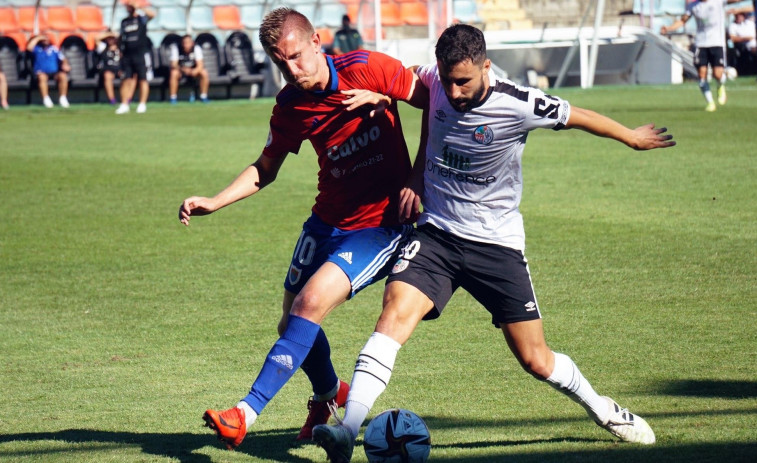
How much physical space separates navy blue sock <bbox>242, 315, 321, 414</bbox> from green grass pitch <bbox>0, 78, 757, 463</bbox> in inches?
15.2

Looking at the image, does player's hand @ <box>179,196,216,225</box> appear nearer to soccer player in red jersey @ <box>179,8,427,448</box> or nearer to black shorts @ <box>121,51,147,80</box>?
soccer player in red jersey @ <box>179,8,427,448</box>

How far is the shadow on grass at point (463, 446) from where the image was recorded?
4.43m

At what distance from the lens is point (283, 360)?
4516 mm

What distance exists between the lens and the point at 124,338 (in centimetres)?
683

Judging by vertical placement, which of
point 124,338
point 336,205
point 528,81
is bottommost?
point 528,81

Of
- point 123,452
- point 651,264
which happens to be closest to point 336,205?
point 123,452

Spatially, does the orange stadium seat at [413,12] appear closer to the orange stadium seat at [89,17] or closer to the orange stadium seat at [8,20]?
the orange stadium seat at [89,17]

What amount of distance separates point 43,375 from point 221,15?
91.0 feet

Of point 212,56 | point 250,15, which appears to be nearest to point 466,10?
point 250,15

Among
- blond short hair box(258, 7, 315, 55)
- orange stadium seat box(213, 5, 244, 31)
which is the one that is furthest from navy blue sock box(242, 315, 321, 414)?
orange stadium seat box(213, 5, 244, 31)

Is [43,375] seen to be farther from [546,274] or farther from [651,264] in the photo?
[651,264]

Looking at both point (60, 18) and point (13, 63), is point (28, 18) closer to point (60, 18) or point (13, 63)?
point (60, 18)

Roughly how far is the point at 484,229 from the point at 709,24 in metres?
17.6

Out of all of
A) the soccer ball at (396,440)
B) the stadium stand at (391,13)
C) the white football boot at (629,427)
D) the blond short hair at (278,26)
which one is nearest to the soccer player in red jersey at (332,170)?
the blond short hair at (278,26)
